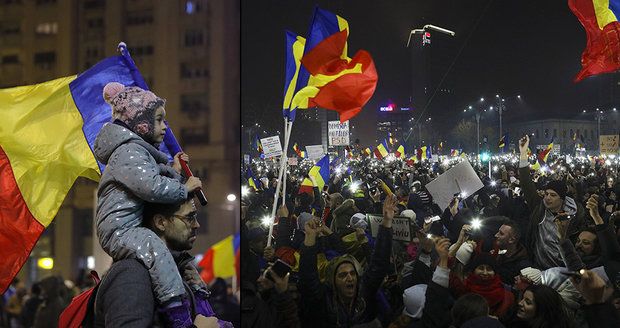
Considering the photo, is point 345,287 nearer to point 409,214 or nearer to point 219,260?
point 409,214

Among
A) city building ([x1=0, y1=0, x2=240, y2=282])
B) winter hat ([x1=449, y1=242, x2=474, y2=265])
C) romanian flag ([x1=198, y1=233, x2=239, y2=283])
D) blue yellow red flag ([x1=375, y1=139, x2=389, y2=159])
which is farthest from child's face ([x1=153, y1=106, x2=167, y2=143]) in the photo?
blue yellow red flag ([x1=375, y1=139, x2=389, y2=159])

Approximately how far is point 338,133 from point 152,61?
6.05 ft

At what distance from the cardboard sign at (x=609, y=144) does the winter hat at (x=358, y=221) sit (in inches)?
67.9

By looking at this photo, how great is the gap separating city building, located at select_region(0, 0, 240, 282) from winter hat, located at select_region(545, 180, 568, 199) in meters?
2.20

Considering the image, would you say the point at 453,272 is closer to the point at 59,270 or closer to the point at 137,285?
the point at 59,270

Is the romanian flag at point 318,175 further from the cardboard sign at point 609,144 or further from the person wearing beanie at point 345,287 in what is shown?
the cardboard sign at point 609,144

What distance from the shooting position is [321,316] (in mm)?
4105

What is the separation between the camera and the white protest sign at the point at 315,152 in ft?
15.6

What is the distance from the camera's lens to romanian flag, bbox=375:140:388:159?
4.53 meters

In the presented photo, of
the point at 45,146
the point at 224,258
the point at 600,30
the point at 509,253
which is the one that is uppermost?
the point at 600,30

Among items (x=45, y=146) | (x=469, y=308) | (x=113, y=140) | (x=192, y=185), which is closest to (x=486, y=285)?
(x=469, y=308)

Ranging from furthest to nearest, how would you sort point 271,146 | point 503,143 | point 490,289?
point 271,146
point 503,143
point 490,289

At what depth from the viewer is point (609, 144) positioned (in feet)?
13.9

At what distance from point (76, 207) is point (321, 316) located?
6.39 ft
